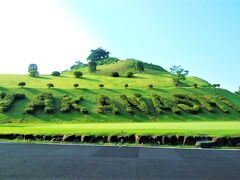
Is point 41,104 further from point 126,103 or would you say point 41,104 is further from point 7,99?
point 126,103

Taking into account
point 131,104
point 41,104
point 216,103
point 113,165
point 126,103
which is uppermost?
point 216,103

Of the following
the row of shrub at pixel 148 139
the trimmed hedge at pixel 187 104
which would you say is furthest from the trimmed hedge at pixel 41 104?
the row of shrub at pixel 148 139

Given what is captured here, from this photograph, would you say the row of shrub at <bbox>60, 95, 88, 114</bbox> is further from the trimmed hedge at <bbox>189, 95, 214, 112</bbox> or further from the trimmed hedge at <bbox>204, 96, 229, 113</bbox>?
the trimmed hedge at <bbox>204, 96, 229, 113</bbox>

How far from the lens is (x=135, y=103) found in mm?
68000

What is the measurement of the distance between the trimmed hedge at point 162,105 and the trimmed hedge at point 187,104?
4.58ft

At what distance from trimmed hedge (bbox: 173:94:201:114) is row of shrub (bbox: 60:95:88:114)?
56.8ft

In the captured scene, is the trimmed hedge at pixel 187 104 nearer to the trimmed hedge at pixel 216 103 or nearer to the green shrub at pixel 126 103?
the trimmed hedge at pixel 216 103

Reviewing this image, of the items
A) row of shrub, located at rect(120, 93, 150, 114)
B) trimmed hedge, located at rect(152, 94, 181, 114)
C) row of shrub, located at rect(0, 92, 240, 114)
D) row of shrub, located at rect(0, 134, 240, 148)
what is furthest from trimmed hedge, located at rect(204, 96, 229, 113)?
row of shrub, located at rect(0, 134, 240, 148)

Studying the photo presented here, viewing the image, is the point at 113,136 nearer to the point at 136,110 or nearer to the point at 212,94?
the point at 136,110

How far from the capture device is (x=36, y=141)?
28328 mm

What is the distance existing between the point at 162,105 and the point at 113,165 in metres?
52.4

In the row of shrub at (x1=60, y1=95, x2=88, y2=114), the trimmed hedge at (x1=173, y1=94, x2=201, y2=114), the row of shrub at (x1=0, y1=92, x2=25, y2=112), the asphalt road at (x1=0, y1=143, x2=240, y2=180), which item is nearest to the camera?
the asphalt road at (x1=0, y1=143, x2=240, y2=180)

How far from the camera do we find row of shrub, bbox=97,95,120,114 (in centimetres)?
6384

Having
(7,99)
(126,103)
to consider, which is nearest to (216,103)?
(126,103)
